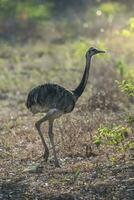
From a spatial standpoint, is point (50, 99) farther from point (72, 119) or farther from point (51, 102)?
point (72, 119)

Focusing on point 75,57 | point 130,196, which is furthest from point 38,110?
point 75,57

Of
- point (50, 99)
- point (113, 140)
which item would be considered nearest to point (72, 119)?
point (50, 99)

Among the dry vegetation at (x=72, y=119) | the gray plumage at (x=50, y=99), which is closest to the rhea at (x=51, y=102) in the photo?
the gray plumage at (x=50, y=99)

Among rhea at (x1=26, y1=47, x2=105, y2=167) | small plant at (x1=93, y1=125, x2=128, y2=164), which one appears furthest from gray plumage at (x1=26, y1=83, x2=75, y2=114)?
small plant at (x1=93, y1=125, x2=128, y2=164)

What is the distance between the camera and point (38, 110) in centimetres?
965

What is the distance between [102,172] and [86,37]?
14.5 m

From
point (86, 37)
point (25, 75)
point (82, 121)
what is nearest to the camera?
point (82, 121)

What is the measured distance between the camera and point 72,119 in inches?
476

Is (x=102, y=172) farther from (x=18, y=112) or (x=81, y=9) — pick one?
(x=81, y=9)

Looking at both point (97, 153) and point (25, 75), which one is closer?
point (97, 153)

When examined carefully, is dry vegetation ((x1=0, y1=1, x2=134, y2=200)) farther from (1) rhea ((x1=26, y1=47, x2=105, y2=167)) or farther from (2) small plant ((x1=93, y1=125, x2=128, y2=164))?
(1) rhea ((x1=26, y1=47, x2=105, y2=167))

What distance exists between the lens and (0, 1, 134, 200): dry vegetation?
8.47 metres

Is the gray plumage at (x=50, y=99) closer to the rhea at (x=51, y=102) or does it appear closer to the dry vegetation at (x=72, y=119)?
the rhea at (x=51, y=102)

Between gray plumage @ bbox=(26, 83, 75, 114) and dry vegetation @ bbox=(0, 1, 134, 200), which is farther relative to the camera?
gray plumage @ bbox=(26, 83, 75, 114)
